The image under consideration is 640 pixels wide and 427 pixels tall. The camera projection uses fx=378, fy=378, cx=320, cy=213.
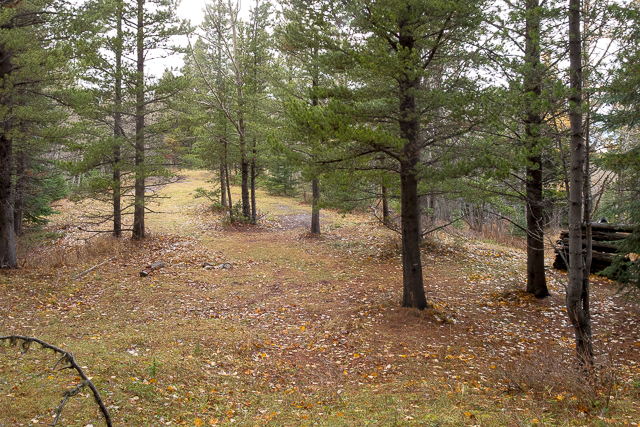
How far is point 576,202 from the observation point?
554 centimetres

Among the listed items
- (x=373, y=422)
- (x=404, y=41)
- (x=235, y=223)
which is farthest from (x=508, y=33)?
(x=235, y=223)

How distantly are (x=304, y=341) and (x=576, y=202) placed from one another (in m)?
5.50

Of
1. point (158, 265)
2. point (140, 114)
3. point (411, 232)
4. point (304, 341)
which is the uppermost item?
point (140, 114)

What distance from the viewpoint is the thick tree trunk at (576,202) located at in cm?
550

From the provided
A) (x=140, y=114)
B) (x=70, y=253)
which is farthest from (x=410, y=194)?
(x=70, y=253)

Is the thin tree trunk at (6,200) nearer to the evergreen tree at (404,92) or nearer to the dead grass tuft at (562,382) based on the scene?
the evergreen tree at (404,92)

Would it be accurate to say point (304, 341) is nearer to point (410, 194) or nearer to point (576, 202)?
point (410, 194)

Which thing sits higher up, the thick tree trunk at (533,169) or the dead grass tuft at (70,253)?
the thick tree trunk at (533,169)

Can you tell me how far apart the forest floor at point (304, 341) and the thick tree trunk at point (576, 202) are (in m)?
0.38

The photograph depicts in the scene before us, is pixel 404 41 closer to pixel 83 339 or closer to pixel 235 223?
pixel 83 339

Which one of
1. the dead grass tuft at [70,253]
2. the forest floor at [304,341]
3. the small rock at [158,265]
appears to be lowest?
the forest floor at [304,341]

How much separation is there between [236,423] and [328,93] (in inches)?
242

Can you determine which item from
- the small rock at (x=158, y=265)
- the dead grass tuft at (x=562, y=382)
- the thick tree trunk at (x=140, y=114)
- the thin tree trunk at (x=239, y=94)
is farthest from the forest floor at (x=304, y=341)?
the thin tree trunk at (x=239, y=94)

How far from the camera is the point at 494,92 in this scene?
25.2ft
